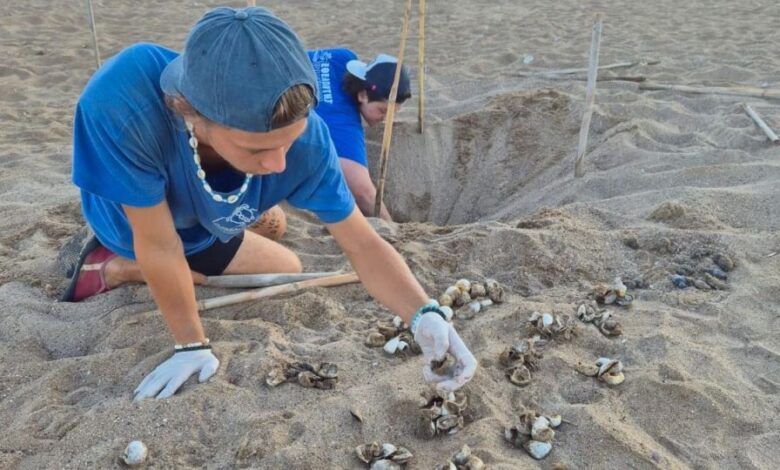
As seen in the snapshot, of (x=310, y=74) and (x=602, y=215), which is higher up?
(x=310, y=74)

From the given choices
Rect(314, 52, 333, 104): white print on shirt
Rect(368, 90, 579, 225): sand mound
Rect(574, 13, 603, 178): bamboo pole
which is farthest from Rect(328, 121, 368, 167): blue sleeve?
Rect(574, 13, 603, 178): bamboo pole

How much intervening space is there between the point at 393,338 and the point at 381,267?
1.33 ft

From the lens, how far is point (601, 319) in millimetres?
2445

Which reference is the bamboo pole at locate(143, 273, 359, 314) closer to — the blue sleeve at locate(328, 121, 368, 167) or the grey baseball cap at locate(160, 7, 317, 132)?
the grey baseball cap at locate(160, 7, 317, 132)

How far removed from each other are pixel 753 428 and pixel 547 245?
3.73ft

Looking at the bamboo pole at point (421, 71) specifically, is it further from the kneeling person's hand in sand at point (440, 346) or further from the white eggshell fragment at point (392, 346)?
the kneeling person's hand in sand at point (440, 346)

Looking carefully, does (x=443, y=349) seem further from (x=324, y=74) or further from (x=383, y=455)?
(x=324, y=74)

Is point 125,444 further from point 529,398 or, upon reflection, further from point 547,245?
point 547,245

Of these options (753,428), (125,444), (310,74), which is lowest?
(753,428)

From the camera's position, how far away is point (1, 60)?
6.18 meters

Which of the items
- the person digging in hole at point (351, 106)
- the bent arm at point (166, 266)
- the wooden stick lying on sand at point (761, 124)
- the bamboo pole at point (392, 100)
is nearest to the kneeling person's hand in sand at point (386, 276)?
the bent arm at point (166, 266)

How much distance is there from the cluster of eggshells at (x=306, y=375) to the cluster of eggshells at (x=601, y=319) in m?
0.92

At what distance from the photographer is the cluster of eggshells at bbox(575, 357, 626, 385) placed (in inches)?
84.9

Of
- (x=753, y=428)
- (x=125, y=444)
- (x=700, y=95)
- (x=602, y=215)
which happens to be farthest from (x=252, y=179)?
(x=700, y=95)
